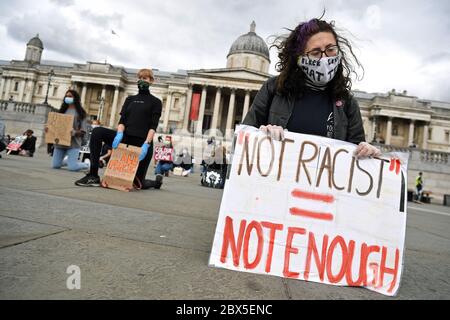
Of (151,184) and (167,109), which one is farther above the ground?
(167,109)

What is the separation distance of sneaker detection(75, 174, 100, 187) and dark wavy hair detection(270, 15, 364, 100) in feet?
10.9

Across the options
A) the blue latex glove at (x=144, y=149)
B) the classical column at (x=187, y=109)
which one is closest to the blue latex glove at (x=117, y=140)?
the blue latex glove at (x=144, y=149)

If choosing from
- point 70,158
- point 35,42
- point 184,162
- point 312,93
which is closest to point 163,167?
point 184,162

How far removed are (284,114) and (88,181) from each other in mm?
3360

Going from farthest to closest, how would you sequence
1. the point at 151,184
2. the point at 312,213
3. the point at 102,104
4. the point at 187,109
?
the point at 102,104 < the point at 187,109 < the point at 151,184 < the point at 312,213

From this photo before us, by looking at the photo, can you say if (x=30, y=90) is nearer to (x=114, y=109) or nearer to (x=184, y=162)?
(x=114, y=109)

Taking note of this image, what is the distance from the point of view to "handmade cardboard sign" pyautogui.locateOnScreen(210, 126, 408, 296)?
5.48ft

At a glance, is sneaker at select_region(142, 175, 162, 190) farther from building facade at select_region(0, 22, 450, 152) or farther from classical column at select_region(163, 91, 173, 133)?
classical column at select_region(163, 91, 173, 133)

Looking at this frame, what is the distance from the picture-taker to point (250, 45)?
161 feet

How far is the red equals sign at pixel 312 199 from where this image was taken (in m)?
1.79

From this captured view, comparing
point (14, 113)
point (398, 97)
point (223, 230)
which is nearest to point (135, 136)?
point (223, 230)

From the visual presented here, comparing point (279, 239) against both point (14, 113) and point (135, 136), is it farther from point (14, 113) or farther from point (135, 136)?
point (14, 113)

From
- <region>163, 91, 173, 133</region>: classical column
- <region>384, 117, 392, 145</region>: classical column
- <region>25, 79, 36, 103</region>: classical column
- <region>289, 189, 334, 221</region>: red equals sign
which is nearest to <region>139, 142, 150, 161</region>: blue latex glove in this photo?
<region>289, 189, 334, 221</region>: red equals sign
